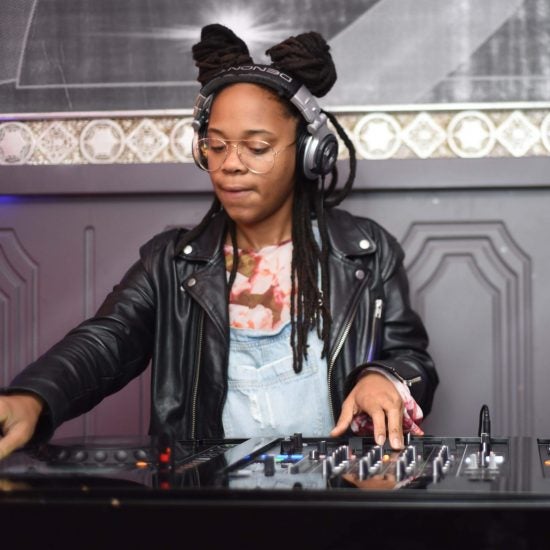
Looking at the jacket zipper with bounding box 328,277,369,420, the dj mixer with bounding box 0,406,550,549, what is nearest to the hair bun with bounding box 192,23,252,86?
the jacket zipper with bounding box 328,277,369,420

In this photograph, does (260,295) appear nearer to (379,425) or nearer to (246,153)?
(246,153)

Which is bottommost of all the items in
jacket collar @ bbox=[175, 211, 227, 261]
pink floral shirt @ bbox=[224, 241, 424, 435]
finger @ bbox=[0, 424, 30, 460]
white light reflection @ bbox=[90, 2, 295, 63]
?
finger @ bbox=[0, 424, 30, 460]

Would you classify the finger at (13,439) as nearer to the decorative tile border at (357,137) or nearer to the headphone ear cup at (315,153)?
the headphone ear cup at (315,153)

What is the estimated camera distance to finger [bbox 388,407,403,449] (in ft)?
4.23

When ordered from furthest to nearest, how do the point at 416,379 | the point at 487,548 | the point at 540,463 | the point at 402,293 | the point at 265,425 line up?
the point at 402,293 → the point at 265,425 → the point at 416,379 → the point at 540,463 → the point at 487,548

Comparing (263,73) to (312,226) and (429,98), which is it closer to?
(312,226)

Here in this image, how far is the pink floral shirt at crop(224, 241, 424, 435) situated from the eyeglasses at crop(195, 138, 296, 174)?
8.7 inches

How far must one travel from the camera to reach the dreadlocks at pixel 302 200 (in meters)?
2.00

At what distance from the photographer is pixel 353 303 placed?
2020 mm

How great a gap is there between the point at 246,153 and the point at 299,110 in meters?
0.16

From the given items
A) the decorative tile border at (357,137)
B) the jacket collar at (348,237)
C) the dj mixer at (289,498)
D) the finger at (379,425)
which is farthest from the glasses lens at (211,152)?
the dj mixer at (289,498)

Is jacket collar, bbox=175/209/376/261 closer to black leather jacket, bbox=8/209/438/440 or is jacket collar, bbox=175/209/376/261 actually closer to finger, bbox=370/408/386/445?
black leather jacket, bbox=8/209/438/440

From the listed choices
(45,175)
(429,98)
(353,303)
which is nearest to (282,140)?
(353,303)

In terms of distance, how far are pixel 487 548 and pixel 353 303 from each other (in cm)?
116
